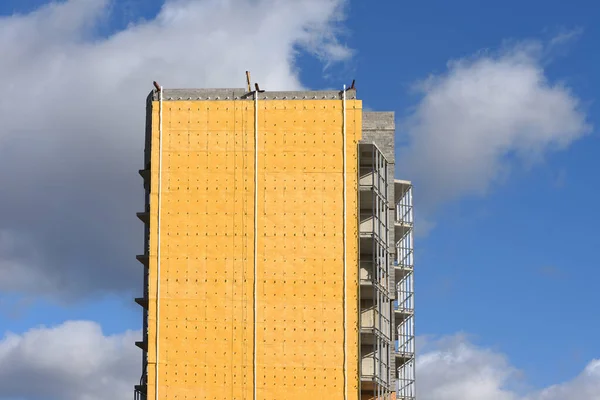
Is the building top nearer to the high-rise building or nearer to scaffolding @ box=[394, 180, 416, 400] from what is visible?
the high-rise building

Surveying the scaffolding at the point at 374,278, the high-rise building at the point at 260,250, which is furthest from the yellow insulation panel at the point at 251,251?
the scaffolding at the point at 374,278

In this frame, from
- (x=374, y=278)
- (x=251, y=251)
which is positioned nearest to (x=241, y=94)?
(x=251, y=251)

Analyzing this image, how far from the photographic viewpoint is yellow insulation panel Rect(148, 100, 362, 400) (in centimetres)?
8644

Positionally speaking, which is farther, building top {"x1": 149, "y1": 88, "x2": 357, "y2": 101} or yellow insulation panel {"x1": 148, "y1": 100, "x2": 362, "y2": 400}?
building top {"x1": 149, "y1": 88, "x2": 357, "y2": 101}

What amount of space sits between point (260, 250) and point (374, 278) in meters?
8.05

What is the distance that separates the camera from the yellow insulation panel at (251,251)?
86.4 metres

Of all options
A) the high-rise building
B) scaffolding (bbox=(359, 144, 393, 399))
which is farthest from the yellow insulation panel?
scaffolding (bbox=(359, 144, 393, 399))

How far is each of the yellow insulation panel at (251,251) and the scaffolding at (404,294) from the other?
1473 cm

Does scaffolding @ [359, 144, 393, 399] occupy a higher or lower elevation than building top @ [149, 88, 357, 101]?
lower

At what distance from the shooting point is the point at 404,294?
105 m

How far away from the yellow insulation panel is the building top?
1.62 ft

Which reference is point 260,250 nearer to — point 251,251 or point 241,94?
point 251,251

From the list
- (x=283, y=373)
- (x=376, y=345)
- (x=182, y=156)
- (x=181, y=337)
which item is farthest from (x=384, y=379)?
(x=182, y=156)

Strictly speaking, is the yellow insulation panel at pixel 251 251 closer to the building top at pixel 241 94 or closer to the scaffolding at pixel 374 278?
the building top at pixel 241 94
